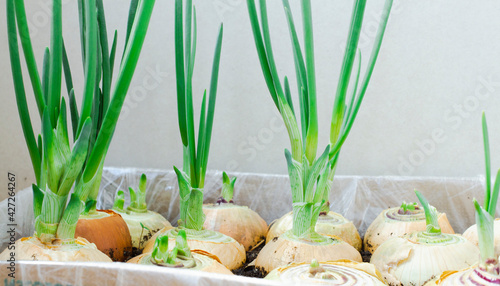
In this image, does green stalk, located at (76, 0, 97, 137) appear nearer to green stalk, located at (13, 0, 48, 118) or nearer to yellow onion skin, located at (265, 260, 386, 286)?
green stalk, located at (13, 0, 48, 118)

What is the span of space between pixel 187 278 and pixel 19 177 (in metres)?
1.17

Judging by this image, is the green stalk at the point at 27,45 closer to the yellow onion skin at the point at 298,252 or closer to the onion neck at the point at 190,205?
the onion neck at the point at 190,205

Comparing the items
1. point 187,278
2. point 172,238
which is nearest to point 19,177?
point 172,238

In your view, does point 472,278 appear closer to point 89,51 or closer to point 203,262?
point 203,262

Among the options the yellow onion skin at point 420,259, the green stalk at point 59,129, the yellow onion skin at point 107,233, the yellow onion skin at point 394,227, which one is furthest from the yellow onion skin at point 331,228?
the green stalk at point 59,129

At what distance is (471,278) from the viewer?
46 centimetres

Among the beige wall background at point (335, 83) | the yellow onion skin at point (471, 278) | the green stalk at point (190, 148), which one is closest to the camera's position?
the yellow onion skin at point (471, 278)

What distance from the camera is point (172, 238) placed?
65 centimetres

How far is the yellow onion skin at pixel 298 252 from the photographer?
1.99ft

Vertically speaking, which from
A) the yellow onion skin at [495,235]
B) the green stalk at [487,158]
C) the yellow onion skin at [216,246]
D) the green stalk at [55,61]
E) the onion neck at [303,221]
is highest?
the green stalk at [55,61]

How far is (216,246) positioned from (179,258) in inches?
5.0

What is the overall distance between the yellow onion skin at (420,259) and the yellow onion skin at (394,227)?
130mm

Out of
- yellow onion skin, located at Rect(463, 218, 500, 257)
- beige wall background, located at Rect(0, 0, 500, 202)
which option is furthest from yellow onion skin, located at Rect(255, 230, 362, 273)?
beige wall background, located at Rect(0, 0, 500, 202)

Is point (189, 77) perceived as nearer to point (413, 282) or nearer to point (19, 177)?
point (413, 282)
